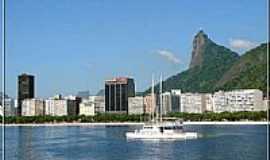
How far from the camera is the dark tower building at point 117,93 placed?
29.6 metres

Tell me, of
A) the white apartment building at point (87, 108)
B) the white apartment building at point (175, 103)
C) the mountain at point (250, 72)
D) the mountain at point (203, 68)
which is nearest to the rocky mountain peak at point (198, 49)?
the mountain at point (203, 68)

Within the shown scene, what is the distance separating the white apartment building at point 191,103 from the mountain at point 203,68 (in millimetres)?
8358

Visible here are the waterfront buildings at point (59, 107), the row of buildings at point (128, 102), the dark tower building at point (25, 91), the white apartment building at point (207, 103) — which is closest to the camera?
the dark tower building at point (25, 91)

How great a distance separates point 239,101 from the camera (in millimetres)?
26297

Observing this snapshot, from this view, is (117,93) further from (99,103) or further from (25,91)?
(25,91)

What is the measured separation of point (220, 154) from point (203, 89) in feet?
105

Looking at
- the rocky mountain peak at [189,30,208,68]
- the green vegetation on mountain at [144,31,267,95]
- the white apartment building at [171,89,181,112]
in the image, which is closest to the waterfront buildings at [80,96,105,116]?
the green vegetation on mountain at [144,31,267,95]

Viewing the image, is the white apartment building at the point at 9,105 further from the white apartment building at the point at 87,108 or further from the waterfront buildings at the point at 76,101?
the waterfront buildings at the point at 76,101

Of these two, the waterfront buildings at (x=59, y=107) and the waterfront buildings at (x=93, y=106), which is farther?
the waterfront buildings at (x=59, y=107)

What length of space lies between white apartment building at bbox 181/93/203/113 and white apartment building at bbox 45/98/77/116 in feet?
19.8

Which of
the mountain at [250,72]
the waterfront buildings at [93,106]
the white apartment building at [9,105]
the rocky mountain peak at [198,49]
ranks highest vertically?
the rocky mountain peak at [198,49]

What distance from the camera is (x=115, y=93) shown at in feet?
100

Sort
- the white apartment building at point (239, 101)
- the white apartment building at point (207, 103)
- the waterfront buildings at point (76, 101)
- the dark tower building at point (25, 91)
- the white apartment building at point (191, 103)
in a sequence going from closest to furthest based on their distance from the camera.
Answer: the dark tower building at point (25, 91) < the white apartment building at point (239, 101) < the white apartment building at point (191, 103) < the white apartment building at point (207, 103) < the waterfront buildings at point (76, 101)

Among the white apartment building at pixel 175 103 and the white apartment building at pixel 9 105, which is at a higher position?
the white apartment building at pixel 175 103
